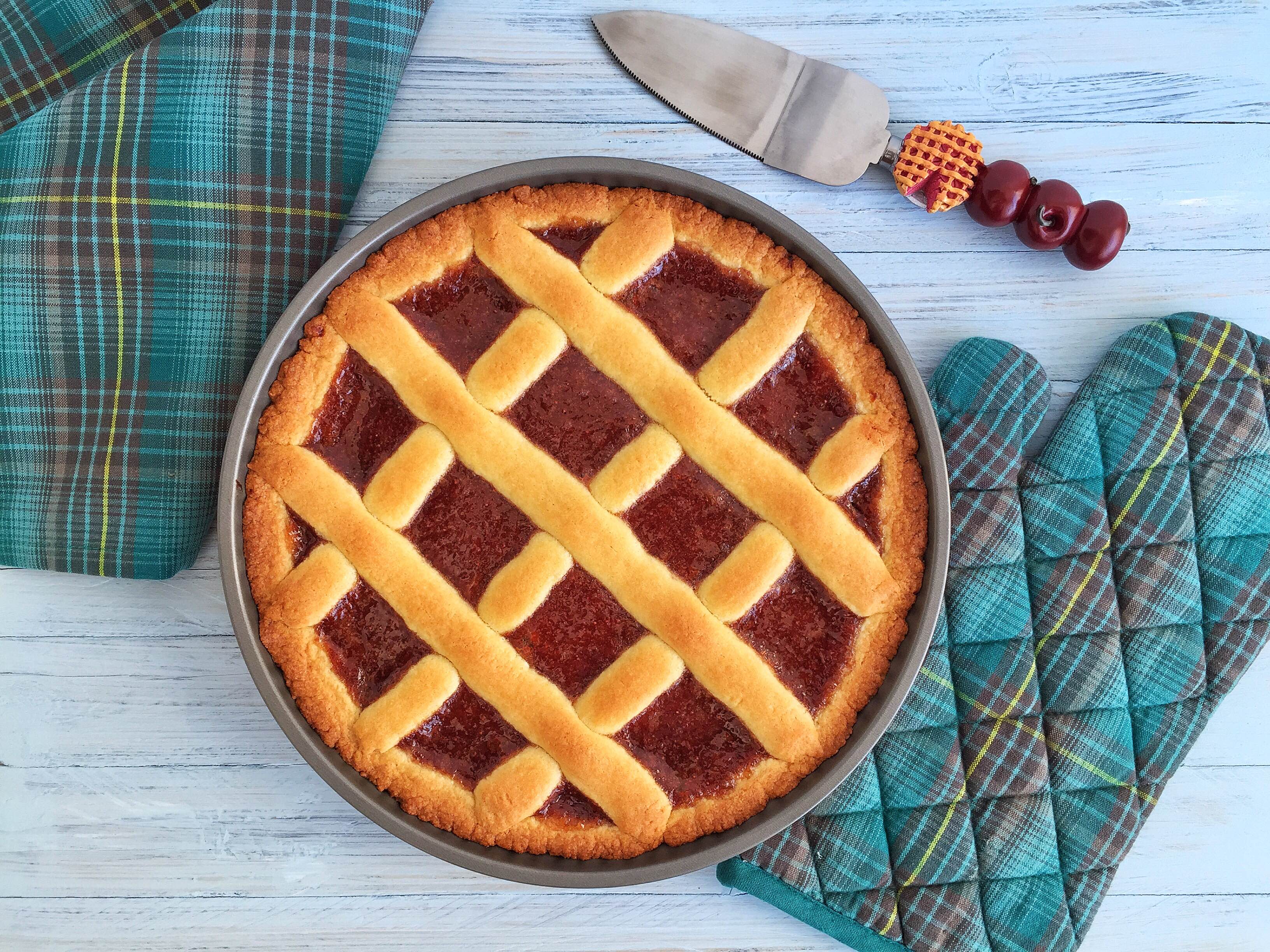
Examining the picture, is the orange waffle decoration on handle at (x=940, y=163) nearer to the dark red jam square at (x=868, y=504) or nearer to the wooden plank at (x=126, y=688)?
the dark red jam square at (x=868, y=504)

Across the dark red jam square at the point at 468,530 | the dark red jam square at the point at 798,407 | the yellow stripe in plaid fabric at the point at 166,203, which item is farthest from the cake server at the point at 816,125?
the dark red jam square at the point at 468,530

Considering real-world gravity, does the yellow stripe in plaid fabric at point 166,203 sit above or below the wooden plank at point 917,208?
below

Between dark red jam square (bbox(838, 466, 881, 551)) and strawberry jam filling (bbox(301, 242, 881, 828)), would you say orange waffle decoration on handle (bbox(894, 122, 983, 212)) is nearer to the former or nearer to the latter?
strawberry jam filling (bbox(301, 242, 881, 828))

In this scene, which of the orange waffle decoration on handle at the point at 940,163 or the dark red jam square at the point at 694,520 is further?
the orange waffle decoration on handle at the point at 940,163

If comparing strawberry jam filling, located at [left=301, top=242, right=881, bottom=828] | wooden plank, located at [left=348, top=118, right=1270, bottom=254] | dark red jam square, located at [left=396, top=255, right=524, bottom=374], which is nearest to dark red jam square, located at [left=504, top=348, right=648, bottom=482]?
strawberry jam filling, located at [left=301, top=242, right=881, bottom=828]

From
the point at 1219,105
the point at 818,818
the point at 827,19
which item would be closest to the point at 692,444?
the point at 818,818

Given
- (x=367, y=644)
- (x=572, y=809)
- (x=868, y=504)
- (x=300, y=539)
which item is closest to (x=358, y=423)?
(x=300, y=539)

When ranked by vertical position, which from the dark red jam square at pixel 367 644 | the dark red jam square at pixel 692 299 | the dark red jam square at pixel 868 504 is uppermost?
the dark red jam square at pixel 692 299

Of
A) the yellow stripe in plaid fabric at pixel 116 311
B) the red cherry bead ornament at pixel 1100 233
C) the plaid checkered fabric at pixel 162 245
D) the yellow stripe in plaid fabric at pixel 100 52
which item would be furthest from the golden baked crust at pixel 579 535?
the yellow stripe in plaid fabric at pixel 100 52

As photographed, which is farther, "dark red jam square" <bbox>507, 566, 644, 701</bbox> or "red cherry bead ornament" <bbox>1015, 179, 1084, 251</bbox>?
"red cherry bead ornament" <bbox>1015, 179, 1084, 251</bbox>
